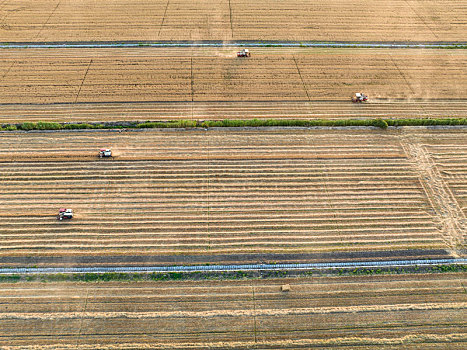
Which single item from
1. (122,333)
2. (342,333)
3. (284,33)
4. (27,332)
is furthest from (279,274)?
(284,33)

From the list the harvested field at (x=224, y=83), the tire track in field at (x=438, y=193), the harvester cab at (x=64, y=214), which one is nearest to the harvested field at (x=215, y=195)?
the tire track in field at (x=438, y=193)

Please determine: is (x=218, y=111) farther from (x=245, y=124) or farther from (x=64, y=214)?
(x=64, y=214)

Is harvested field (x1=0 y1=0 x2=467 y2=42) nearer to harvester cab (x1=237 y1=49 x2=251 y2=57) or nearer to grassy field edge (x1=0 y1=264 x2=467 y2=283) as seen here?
harvester cab (x1=237 y1=49 x2=251 y2=57)

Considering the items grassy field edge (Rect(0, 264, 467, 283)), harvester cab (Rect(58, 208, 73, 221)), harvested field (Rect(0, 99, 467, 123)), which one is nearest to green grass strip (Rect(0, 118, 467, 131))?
harvested field (Rect(0, 99, 467, 123))

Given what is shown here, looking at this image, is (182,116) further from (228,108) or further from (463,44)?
(463,44)

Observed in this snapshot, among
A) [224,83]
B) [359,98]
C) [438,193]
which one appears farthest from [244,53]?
[438,193]

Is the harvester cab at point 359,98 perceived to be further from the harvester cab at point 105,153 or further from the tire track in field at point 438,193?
the harvester cab at point 105,153
